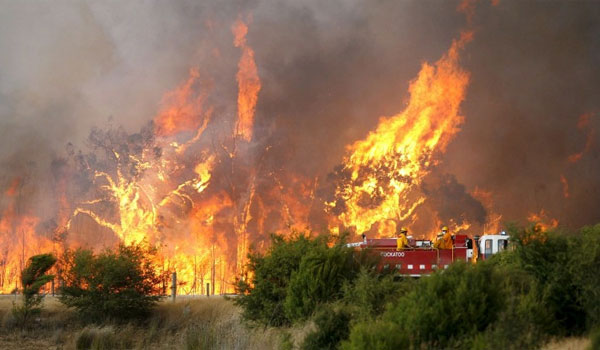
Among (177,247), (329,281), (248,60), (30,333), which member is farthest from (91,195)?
(329,281)

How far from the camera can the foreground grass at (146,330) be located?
2959cm

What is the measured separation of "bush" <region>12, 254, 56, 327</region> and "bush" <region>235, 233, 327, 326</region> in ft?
37.9

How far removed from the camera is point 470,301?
58.3 ft

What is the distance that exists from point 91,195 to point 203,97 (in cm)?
1341

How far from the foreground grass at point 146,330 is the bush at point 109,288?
0.73m

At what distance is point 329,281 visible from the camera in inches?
1031

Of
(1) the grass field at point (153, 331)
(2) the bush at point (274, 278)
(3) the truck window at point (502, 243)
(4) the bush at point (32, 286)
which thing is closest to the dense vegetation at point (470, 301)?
(2) the bush at point (274, 278)

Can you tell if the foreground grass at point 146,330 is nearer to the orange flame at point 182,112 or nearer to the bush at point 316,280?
the bush at point 316,280

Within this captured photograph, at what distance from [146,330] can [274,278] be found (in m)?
9.14

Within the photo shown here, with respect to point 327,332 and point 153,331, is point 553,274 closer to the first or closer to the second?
point 327,332

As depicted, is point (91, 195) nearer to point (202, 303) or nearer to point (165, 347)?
point (202, 303)

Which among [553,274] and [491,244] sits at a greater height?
[491,244]

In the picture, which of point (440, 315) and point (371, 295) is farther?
point (371, 295)

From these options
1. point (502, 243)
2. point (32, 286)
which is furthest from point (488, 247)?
point (32, 286)
